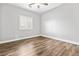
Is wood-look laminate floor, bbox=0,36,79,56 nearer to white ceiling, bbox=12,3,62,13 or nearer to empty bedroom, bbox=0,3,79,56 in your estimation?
empty bedroom, bbox=0,3,79,56

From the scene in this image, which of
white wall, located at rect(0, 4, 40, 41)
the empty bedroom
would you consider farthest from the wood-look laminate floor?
white wall, located at rect(0, 4, 40, 41)

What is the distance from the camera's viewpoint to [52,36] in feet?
5.15

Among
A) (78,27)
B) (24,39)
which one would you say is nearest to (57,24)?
(78,27)

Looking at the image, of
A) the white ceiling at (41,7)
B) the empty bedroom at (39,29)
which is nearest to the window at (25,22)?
the empty bedroom at (39,29)

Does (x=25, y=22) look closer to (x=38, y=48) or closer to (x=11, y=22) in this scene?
(x=11, y=22)

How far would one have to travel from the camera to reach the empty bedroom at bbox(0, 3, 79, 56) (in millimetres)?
1475

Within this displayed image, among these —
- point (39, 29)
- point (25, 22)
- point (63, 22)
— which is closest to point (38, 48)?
point (39, 29)

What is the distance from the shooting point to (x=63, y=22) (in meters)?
1.53

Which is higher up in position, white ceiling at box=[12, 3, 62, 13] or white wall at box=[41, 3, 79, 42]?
white ceiling at box=[12, 3, 62, 13]

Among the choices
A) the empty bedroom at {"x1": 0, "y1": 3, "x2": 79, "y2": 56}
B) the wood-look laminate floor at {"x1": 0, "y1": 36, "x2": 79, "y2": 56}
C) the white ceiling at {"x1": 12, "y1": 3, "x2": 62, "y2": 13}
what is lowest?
the wood-look laminate floor at {"x1": 0, "y1": 36, "x2": 79, "y2": 56}

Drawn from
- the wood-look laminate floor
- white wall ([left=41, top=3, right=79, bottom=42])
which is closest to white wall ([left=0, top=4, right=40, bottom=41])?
the wood-look laminate floor

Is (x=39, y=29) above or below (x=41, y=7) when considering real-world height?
below

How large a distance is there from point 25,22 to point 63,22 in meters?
0.57

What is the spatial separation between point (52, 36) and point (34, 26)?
1.04 feet
